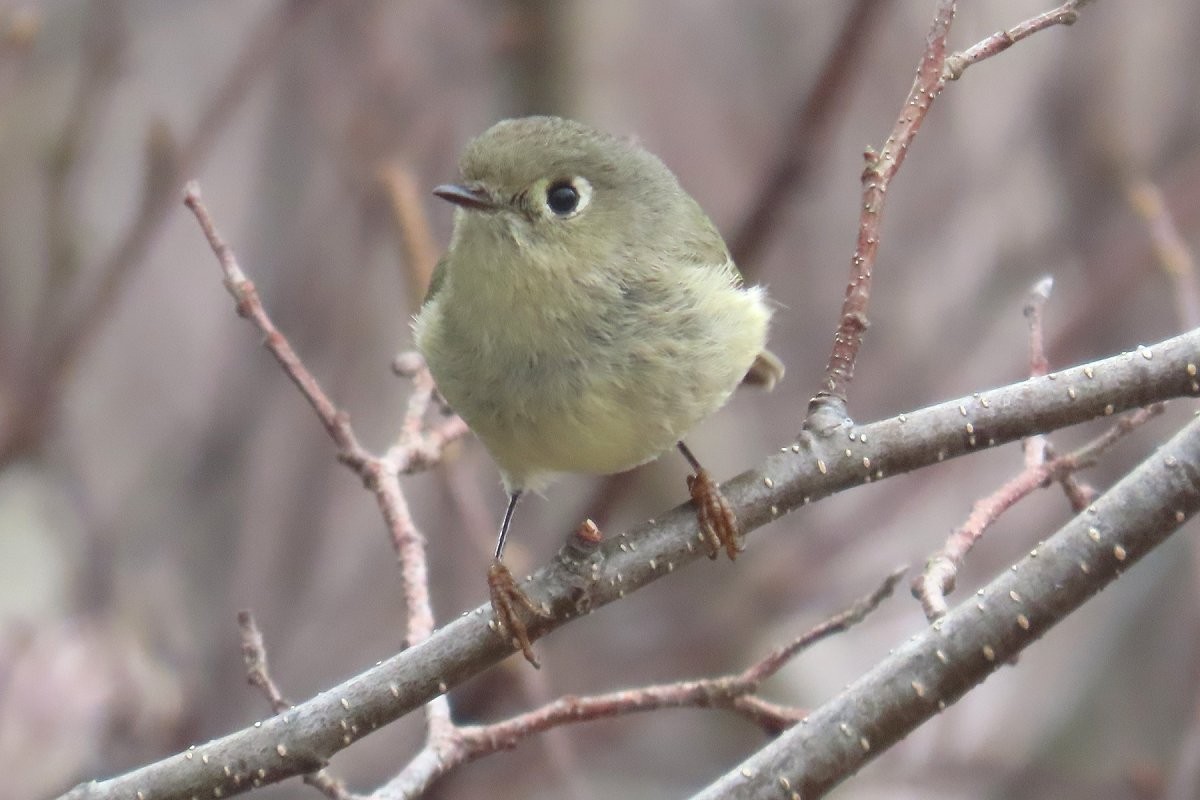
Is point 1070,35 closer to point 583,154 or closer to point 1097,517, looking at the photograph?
point 583,154

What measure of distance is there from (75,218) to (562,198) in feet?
5.84

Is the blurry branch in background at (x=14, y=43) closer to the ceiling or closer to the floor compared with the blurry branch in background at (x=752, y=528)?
closer to the ceiling

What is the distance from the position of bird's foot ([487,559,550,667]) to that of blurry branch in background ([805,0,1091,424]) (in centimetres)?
40

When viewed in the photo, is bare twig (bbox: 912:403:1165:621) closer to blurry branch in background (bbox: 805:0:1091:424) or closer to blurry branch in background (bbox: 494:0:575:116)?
blurry branch in background (bbox: 805:0:1091:424)

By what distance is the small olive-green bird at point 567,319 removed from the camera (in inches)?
74.3

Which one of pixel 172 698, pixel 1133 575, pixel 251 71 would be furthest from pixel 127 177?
pixel 1133 575

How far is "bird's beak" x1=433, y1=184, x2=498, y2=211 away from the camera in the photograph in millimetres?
1901

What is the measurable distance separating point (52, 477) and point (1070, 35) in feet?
10.8

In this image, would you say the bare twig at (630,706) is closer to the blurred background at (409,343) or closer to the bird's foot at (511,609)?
the bird's foot at (511,609)

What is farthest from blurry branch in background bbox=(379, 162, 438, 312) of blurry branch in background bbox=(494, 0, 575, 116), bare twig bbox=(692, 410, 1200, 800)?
bare twig bbox=(692, 410, 1200, 800)

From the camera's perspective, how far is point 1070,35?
4238 millimetres

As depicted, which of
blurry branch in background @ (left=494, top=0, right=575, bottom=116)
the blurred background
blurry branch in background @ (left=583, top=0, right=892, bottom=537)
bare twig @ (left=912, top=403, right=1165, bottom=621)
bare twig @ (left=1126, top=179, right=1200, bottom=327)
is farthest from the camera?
blurry branch in background @ (left=494, top=0, right=575, bottom=116)

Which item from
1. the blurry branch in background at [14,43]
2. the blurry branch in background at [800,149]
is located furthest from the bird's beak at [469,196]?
the blurry branch in background at [14,43]

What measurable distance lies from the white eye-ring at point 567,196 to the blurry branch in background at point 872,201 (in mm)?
499
